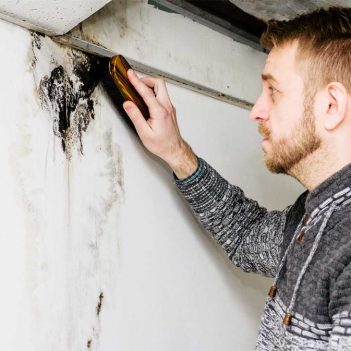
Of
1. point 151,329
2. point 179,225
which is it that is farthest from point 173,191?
point 151,329

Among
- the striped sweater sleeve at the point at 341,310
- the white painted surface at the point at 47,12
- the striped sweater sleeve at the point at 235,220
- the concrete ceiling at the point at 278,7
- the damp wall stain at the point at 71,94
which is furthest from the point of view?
the concrete ceiling at the point at 278,7

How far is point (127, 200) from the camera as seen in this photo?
1.25 metres

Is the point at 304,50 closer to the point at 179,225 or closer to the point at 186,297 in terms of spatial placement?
the point at 179,225

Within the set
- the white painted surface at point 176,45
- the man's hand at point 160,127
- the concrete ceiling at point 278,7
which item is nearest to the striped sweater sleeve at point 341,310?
the man's hand at point 160,127

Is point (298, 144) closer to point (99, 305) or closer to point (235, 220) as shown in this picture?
point (235, 220)

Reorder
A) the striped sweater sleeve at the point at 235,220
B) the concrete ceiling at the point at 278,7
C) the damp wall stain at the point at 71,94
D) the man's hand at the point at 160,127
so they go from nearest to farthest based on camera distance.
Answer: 1. the damp wall stain at the point at 71,94
2. the man's hand at the point at 160,127
3. the striped sweater sleeve at the point at 235,220
4. the concrete ceiling at the point at 278,7

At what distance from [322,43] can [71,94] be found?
61 centimetres

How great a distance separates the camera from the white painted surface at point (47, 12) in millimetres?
985

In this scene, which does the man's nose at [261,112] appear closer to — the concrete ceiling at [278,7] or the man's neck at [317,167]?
the man's neck at [317,167]

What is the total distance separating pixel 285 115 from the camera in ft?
3.92

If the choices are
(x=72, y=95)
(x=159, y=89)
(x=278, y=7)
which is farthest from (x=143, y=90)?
(x=278, y=7)

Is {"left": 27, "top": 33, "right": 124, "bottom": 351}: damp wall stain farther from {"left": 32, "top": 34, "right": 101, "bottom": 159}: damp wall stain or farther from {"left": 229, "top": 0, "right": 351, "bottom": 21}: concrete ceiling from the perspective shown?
{"left": 229, "top": 0, "right": 351, "bottom": 21}: concrete ceiling

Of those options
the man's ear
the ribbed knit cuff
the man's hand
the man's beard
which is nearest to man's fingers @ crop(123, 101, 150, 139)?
the man's hand

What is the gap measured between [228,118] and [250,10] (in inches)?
13.6
